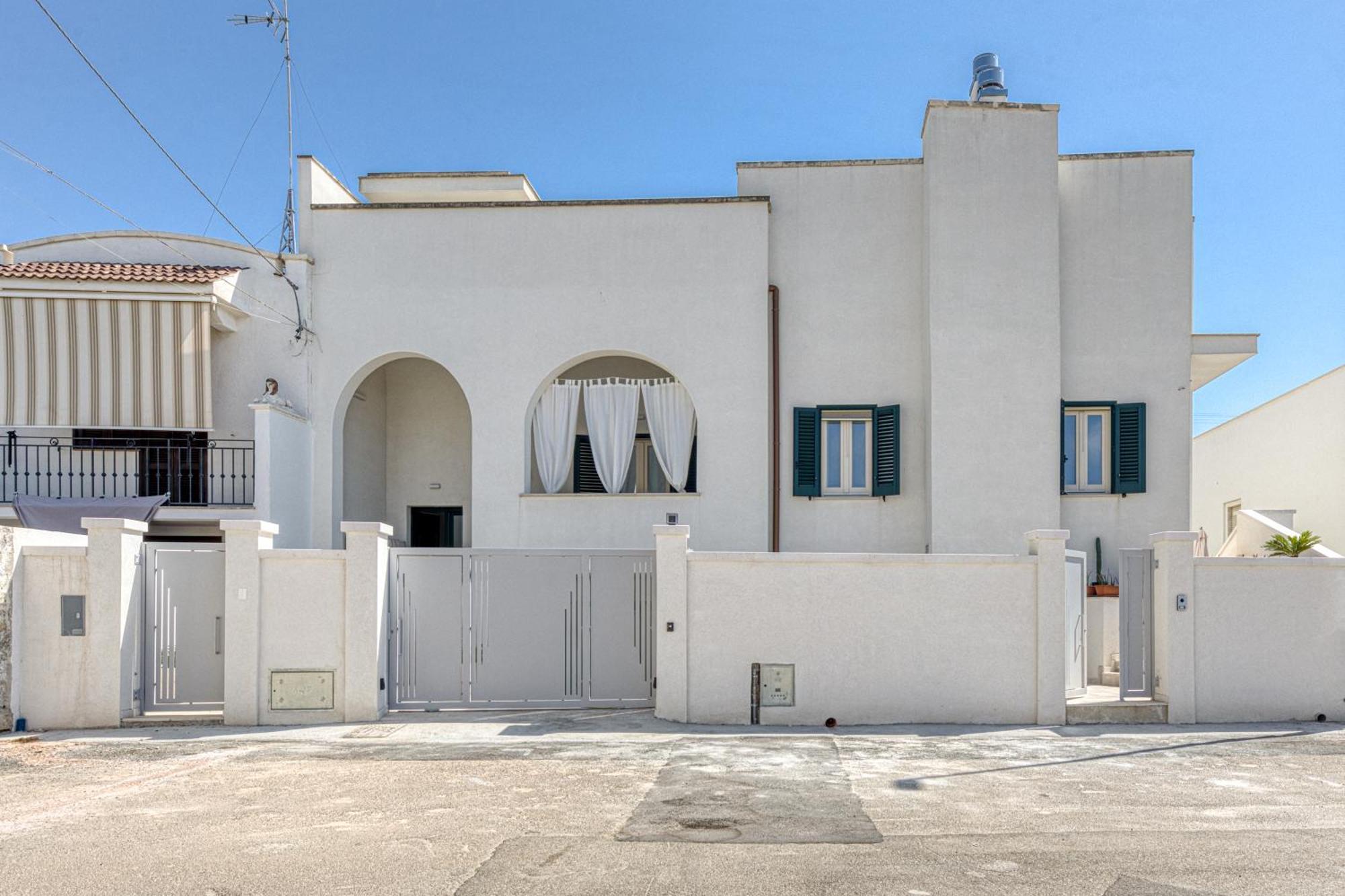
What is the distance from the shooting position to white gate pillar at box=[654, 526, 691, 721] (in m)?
10.8

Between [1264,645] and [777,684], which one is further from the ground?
[1264,645]

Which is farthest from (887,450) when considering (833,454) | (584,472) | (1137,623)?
(1137,623)

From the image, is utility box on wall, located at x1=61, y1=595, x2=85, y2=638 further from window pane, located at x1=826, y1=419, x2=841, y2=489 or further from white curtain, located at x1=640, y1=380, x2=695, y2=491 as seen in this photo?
window pane, located at x1=826, y1=419, x2=841, y2=489

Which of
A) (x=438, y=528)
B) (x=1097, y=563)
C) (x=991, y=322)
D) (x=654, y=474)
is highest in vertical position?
(x=991, y=322)

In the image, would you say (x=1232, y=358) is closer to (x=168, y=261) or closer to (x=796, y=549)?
(x=796, y=549)

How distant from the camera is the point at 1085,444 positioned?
602 inches

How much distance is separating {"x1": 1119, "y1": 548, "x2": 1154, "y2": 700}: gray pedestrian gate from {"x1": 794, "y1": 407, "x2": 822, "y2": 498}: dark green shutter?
495cm

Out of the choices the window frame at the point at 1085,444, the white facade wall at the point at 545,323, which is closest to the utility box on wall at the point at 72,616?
the white facade wall at the point at 545,323

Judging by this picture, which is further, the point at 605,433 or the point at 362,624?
the point at 605,433

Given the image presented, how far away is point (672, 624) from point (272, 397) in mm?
7415

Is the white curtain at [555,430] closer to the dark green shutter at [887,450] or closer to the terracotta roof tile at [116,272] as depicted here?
the dark green shutter at [887,450]

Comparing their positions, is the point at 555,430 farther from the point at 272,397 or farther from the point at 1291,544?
the point at 1291,544

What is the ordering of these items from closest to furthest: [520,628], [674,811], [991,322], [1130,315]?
[674,811]
[520,628]
[991,322]
[1130,315]

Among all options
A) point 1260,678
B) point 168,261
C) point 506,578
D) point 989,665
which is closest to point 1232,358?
point 1260,678
